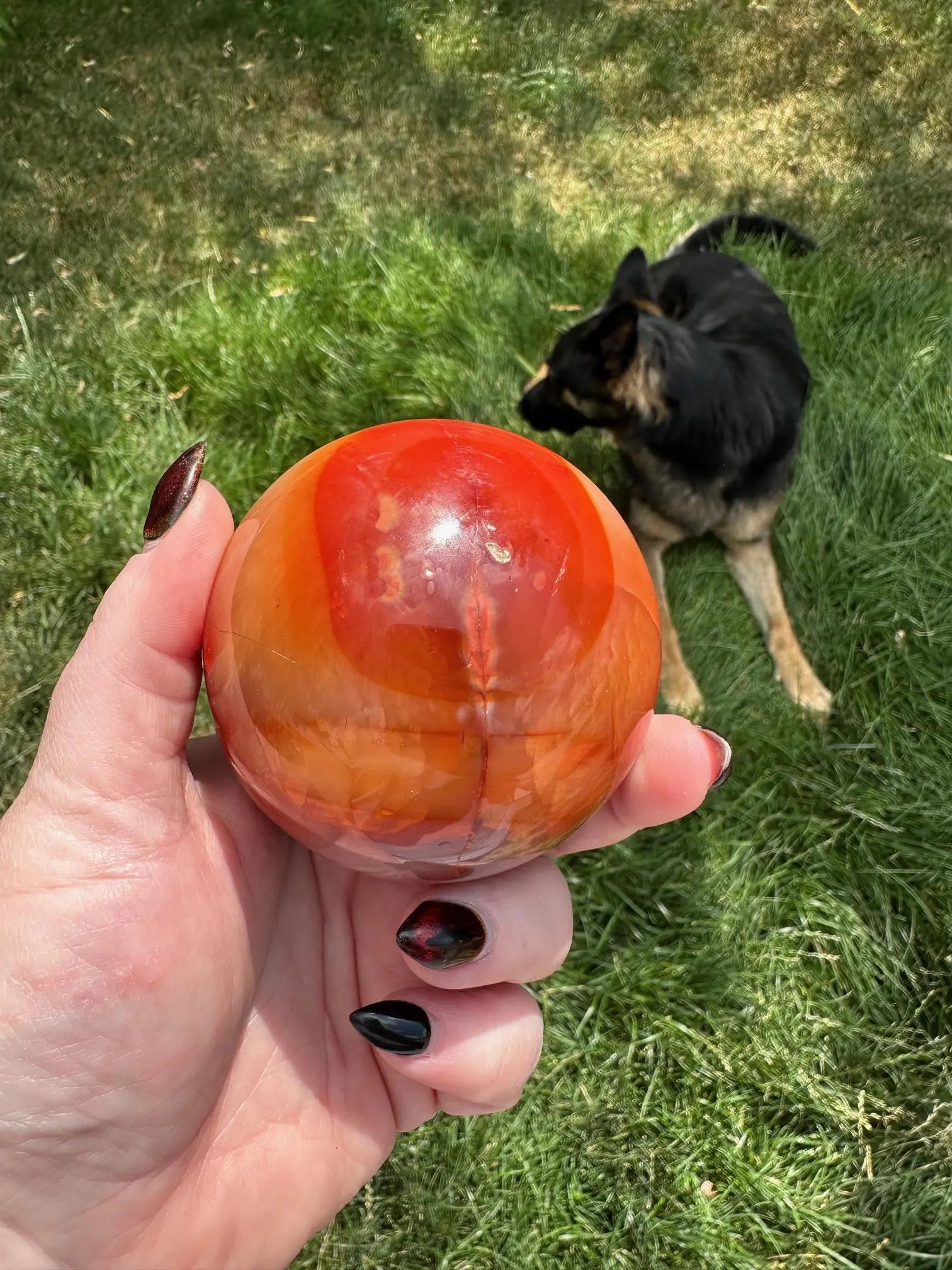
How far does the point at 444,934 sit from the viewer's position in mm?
1591

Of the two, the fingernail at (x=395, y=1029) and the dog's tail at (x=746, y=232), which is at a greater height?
the fingernail at (x=395, y=1029)

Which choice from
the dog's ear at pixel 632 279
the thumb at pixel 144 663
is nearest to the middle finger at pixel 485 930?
the thumb at pixel 144 663

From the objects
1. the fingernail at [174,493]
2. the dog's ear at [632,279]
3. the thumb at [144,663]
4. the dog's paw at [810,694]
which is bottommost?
the dog's paw at [810,694]

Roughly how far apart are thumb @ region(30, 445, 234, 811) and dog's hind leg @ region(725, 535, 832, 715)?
206 cm

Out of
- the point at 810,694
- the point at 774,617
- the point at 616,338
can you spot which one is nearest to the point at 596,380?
the point at 616,338

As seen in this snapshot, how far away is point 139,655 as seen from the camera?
1564 mm

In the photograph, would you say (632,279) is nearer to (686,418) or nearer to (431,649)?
(686,418)

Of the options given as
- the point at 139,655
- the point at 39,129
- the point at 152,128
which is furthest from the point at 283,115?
the point at 139,655

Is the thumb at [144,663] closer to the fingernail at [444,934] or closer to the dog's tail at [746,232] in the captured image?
the fingernail at [444,934]

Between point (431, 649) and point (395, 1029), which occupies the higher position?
point (431, 649)

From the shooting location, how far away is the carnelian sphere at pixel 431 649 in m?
1.12

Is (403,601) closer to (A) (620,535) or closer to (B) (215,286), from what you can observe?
(A) (620,535)

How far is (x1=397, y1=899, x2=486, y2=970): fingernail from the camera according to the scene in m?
1.58

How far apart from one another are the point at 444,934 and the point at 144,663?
68 centimetres
